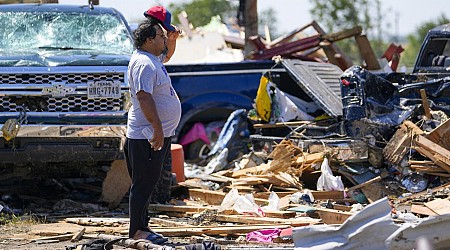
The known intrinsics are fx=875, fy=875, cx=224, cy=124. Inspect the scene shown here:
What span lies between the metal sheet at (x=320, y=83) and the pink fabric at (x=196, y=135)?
2.70 metres

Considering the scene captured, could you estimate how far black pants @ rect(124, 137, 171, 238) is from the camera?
23.7ft

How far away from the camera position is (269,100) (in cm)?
1188

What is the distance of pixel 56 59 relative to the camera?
995 centimetres

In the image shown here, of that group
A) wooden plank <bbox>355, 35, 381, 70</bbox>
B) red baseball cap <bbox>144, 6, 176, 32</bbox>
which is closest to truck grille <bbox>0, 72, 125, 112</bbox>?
red baseball cap <bbox>144, 6, 176, 32</bbox>

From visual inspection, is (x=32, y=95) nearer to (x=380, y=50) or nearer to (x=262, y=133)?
(x=262, y=133)

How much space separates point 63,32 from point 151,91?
13.7ft

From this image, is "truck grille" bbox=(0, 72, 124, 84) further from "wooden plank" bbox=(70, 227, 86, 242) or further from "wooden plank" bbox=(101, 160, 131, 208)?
"wooden plank" bbox=(70, 227, 86, 242)

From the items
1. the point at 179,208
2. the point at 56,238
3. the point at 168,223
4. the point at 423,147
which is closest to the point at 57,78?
the point at 179,208

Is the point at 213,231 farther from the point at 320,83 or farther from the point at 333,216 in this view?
the point at 320,83

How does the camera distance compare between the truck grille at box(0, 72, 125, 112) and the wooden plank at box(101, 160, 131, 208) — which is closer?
the truck grille at box(0, 72, 125, 112)

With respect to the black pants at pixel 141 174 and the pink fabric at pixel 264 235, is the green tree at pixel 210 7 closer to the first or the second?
the pink fabric at pixel 264 235

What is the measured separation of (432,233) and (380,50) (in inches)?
1890

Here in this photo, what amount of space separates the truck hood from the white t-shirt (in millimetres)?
2647

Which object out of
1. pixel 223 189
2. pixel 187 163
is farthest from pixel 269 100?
pixel 187 163
